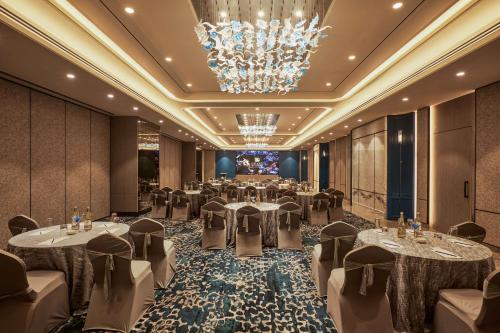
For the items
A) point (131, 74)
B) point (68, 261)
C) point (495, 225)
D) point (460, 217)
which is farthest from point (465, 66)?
point (131, 74)

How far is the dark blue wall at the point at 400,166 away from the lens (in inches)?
293

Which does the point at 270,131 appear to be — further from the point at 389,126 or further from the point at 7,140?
the point at 7,140

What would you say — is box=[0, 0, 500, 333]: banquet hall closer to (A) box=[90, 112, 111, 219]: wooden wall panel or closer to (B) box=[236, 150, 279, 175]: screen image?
(A) box=[90, 112, 111, 219]: wooden wall panel

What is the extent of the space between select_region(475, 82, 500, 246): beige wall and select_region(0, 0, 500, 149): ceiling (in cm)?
38

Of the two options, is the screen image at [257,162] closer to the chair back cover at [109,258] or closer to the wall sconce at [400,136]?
the wall sconce at [400,136]

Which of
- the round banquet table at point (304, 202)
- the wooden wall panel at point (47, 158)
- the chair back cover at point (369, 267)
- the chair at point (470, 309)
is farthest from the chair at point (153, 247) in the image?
the round banquet table at point (304, 202)

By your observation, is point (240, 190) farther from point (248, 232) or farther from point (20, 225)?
point (20, 225)

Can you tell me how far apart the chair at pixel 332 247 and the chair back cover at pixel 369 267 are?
770 mm

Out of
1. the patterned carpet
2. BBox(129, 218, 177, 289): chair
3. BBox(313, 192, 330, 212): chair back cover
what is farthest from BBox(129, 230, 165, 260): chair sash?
BBox(313, 192, 330, 212): chair back cover

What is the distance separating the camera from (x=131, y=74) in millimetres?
5906

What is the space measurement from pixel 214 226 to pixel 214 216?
216mm

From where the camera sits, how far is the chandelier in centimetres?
320

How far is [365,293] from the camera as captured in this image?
2.17 meters

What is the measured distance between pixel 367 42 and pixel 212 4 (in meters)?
2.83
